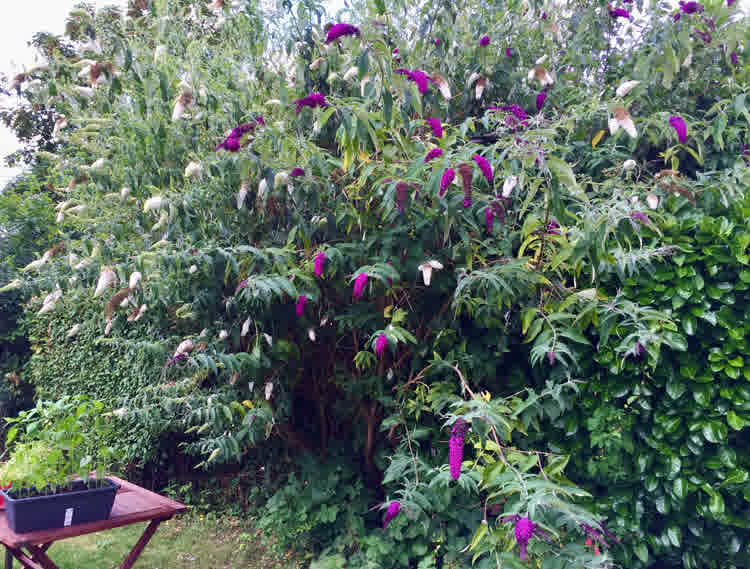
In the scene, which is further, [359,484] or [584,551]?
[359,484]

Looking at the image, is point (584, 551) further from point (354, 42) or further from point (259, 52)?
point (259, 52)

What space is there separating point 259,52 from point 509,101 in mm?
1408

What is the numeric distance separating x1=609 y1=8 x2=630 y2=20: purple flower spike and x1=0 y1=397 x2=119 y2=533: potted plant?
335 cm

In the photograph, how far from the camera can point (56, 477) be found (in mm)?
2096

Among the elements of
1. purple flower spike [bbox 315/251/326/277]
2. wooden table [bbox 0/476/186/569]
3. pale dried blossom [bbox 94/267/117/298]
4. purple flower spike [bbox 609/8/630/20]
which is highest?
purple flower spike [bbox 609/8/630/20]

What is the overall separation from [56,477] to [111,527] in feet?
1.02

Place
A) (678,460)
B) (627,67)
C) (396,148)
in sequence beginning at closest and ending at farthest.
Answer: (678,460) < (396,148) < (627,67)

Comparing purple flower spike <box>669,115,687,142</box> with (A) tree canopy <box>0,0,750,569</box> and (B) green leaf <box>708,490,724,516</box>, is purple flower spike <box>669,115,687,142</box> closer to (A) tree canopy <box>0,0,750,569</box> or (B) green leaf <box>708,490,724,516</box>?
(A) tree canopy <box>0,0,750,569</box>

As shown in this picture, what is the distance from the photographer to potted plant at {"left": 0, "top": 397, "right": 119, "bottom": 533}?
202 centimetres

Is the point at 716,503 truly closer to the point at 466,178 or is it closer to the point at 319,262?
the point at 466,178

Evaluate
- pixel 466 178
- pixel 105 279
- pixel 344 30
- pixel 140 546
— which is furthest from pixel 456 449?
pixel 140 546

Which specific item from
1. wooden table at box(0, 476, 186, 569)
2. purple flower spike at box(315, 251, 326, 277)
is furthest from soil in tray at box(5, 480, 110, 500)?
purple flower spike at box(315, 251, 326, 277)

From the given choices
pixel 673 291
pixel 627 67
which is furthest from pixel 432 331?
pixel 627 67

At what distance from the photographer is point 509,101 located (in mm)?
2936
